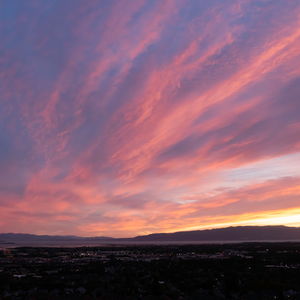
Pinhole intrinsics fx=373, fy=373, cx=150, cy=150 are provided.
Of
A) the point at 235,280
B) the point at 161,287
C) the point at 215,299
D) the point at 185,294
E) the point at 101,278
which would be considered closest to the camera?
the point at 215,299

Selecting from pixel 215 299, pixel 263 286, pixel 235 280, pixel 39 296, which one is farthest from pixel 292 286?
pixel 39 296

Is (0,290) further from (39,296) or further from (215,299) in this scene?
(215,299)

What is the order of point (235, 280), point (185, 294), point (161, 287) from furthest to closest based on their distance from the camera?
1. point (235, 280)
2. point (161, 287)
3. point (185, 294)

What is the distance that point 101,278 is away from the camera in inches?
1276

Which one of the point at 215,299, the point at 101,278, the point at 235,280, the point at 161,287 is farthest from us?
the point at 101,278

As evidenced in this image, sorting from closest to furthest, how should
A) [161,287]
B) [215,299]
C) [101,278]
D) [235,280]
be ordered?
A: [215,299], [161,287], [235,280], [101,278]

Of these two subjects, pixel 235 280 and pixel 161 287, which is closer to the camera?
pixel 161 287

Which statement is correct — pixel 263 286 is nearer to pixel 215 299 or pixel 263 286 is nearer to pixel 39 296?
pixel 215 299

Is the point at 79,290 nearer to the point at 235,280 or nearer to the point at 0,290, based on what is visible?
the point at 0,290

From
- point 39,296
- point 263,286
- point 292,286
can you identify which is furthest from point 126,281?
point 292,286

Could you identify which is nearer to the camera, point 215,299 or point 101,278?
point 215,299

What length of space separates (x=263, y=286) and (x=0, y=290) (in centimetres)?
1893

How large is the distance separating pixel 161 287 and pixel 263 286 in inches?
289

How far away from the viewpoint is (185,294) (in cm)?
2484
